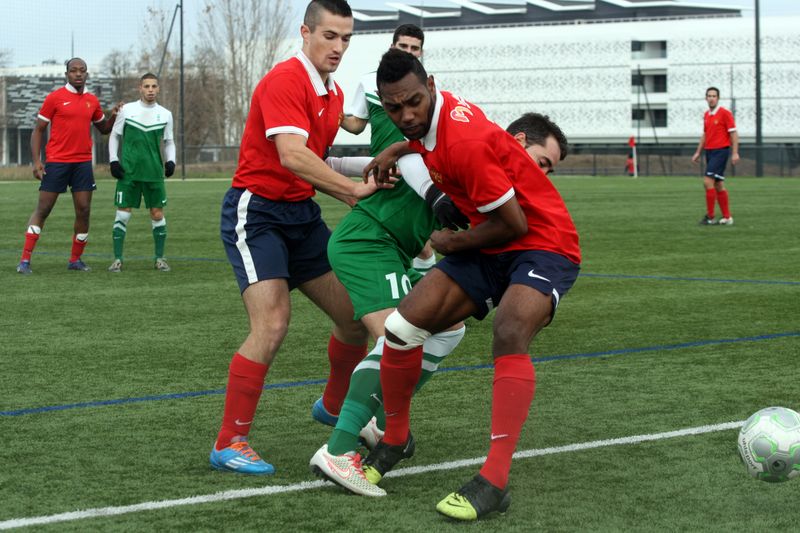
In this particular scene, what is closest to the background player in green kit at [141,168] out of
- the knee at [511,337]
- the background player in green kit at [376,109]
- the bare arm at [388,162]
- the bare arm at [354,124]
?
the background player in green kit at [376,109]

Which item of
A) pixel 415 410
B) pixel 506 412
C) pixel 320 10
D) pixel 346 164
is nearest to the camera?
pixel 506 412

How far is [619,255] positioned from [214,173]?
4016cm

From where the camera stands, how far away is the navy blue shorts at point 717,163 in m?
19.5

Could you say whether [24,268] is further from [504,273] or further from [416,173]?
[504,273]

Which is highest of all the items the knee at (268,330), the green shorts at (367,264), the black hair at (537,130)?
the black hair at (537,130)

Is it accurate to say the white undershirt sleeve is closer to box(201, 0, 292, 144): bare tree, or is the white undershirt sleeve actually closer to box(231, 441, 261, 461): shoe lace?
box(231, 441, 261, 461): shoe lace

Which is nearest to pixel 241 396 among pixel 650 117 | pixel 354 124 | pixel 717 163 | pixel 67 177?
pixel 354 124

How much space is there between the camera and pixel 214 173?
52969 mm

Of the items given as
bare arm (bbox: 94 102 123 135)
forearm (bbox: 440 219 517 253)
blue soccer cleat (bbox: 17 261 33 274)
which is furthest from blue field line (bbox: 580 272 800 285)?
forearm (bbox: 440 219 517 253)

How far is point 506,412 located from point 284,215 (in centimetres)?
148

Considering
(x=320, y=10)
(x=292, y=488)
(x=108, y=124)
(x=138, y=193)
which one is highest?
(x=320, y=10)

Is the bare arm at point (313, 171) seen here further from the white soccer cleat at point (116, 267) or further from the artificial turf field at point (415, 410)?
the white soccer cleat at point (116, 267)

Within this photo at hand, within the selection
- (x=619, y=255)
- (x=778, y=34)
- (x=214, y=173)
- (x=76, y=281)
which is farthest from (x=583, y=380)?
(x=778, y=34)

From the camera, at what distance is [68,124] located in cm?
1330
